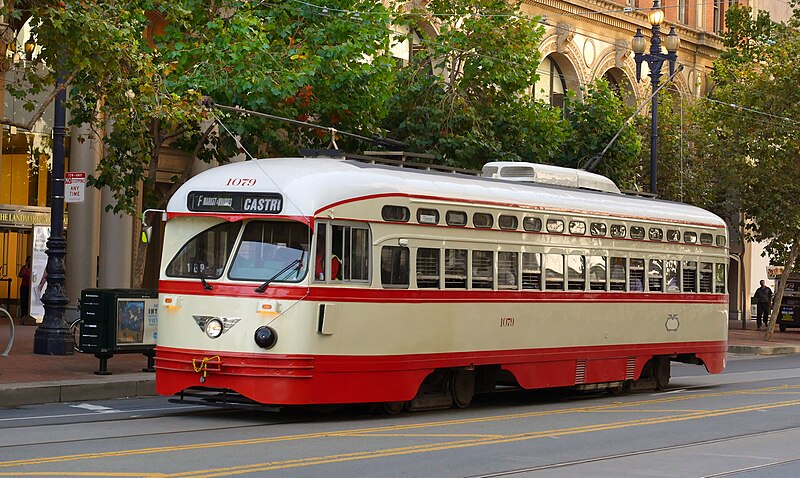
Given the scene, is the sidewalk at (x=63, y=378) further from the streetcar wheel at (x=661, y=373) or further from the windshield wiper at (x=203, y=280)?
the streetcar wheel at (x=661, y=373)

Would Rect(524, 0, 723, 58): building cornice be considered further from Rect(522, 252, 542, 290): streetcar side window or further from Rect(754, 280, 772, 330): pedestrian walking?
Rect(522, 252, 542, 290): streetcar side window

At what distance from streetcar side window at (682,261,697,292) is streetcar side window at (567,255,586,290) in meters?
3.23

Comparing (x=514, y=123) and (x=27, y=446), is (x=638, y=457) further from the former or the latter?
(x=514, y=123)

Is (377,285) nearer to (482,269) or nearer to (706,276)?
(482,269)

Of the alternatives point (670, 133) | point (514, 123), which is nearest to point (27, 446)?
point (514, 123)

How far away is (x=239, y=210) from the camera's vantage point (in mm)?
15281

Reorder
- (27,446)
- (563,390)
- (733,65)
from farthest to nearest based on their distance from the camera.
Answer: (733,65), (563,390), (27,446)

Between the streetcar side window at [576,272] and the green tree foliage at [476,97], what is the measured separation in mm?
9422

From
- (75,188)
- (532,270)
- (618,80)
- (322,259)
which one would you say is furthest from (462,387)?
(618,80)

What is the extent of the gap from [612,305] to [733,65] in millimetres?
29258

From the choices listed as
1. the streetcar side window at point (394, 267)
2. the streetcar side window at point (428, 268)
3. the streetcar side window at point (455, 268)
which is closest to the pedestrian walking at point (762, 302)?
the streetcar side window at point (455, 268)

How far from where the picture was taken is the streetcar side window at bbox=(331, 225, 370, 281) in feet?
50.0

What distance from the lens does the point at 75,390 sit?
1802 cm

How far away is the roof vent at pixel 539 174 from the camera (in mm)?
19547
